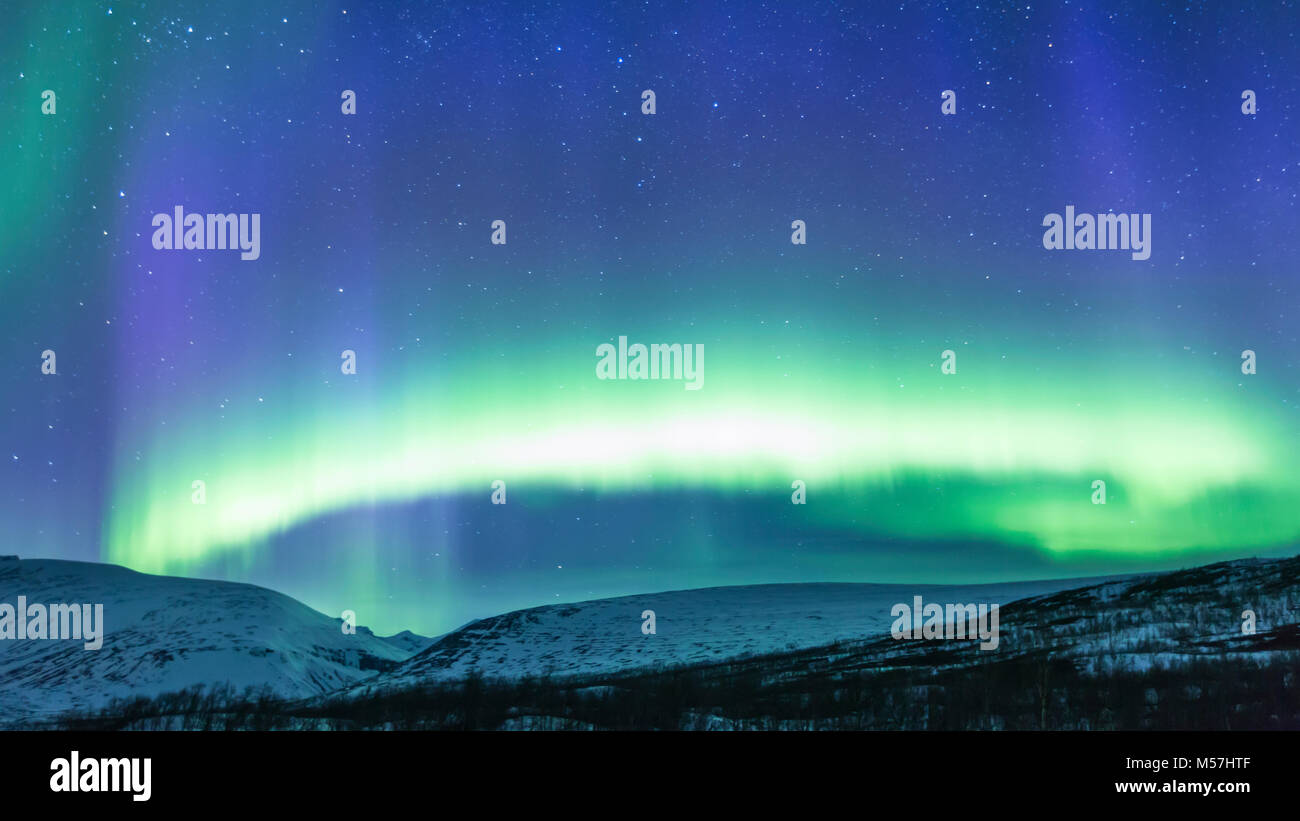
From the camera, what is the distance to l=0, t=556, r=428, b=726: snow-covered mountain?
37406 millimetres

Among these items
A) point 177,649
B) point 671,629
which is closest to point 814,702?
point 671,629

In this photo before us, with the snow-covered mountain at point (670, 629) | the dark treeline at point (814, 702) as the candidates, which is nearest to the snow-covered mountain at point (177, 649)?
the dark treeline at point (814, 702)

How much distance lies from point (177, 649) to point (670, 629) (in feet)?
80.9

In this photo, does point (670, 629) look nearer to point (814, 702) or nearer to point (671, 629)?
point (671, 629)

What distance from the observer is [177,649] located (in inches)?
1725

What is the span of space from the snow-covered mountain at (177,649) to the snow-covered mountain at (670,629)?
493 cm

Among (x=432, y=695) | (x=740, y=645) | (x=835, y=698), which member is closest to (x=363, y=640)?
(x=432, y=695)

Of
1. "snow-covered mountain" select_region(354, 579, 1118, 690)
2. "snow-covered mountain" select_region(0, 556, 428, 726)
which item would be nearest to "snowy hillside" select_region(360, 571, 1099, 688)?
"snow-covered mountain" select_region(354, 579, 1118, 690)

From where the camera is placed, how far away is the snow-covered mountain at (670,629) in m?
36.5

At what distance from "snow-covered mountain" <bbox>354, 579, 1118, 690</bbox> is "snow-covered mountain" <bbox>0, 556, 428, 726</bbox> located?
16.2 feet

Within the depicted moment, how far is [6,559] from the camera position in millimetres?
60750

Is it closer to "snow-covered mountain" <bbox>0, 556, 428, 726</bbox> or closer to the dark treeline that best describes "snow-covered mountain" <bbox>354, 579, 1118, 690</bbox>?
the dark treeline

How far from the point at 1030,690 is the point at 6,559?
215 ft
